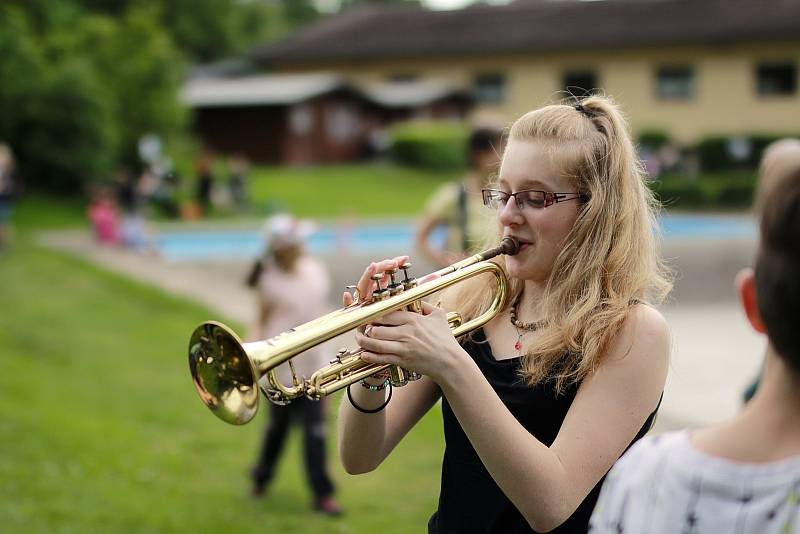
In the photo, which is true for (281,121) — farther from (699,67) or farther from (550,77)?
(699,67)

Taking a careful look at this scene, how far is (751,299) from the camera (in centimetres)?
162

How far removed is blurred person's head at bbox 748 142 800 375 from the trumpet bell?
1.16 metres

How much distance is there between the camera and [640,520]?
167cm

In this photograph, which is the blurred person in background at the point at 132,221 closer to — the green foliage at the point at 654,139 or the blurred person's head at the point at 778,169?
the blurred person's head at the point at 778,169

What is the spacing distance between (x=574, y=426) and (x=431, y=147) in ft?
106

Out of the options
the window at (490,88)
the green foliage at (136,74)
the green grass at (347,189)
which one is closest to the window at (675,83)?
the window at (490,88)

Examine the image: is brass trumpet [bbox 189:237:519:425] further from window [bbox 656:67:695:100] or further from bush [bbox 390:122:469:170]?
window [bbox 656:67:695:100]

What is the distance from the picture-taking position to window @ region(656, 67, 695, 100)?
122ft

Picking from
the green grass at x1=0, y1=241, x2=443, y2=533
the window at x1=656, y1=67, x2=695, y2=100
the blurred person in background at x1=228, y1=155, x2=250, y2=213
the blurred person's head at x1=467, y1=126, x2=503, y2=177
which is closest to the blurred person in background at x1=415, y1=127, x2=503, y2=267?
the blurred person's head at x1=467, y1=126, x2=503, y2=177

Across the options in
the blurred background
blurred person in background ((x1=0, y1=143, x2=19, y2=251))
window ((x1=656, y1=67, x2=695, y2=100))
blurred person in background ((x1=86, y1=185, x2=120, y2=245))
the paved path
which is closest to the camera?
the blurred background

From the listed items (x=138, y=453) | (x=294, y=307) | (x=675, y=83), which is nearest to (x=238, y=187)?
(x=675, y=83)

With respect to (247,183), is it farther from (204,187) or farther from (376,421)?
(376,421)

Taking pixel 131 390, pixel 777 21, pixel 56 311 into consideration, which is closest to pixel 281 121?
pixel 777 21

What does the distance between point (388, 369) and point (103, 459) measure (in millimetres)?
5892
